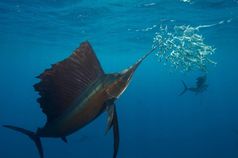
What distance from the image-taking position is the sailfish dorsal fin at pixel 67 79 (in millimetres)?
3102

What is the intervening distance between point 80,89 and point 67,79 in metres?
0.19

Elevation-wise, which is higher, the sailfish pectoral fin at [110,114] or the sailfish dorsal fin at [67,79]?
the sailfish dorsal fin at [67,79]

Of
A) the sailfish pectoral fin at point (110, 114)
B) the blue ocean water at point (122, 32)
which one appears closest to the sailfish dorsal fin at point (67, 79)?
the sailfish pectoral fin at point (110, 114)

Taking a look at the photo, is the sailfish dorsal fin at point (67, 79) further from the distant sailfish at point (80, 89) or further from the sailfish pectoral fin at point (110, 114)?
the sailfish pectoral fin at point (110, 114)

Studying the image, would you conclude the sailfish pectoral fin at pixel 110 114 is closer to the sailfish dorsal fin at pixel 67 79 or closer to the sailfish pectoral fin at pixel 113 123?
the sailfish pectoral fin at pixel 113 123

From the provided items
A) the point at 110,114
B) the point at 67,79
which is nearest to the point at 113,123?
the point at 110,114

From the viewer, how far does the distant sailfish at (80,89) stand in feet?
10.2

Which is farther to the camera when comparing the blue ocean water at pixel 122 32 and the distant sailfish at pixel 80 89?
the blue ocean water at pixel 122 32

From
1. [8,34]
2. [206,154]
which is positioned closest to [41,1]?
[8,34]

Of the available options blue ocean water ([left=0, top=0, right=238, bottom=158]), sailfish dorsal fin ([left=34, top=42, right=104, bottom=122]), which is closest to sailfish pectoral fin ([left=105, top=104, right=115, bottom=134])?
sailfish dorsal fin ([left=34, top=42, right=104, bottom=122])

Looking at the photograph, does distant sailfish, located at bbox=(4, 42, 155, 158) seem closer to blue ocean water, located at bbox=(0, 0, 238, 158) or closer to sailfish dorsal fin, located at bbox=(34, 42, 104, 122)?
sailfish dorsal fin, located at bbox=(34, 42, 104, 122)

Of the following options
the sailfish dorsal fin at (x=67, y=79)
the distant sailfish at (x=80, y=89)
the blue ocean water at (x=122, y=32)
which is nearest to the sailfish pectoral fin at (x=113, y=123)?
the distant sailfish at (x=80, y=89)

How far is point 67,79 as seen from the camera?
314 cm

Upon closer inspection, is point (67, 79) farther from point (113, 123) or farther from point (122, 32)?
point (122, 32)
